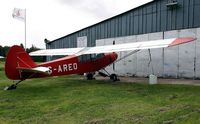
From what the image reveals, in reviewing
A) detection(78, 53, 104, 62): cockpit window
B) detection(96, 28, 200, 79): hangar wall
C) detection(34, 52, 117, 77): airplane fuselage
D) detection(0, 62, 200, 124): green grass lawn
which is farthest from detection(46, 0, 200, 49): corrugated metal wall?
detection(0, 62, 200, 124): green grass lawn

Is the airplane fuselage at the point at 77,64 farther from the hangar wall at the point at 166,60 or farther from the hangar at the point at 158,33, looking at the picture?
the hangar at the point at 158,33

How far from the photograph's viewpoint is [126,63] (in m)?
22.6

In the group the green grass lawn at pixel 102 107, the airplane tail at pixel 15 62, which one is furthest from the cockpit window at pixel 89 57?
the green grass lawn at pixel 102 107

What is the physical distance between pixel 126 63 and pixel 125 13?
3.72 m

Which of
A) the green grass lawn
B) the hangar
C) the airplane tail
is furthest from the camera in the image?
the hangar

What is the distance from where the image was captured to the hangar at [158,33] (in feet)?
58.4

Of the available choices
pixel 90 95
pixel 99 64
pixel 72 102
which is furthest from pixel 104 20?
pixel 72 102

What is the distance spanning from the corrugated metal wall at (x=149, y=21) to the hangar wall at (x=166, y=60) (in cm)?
39

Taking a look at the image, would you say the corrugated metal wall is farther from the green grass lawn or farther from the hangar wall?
the green grass lawn

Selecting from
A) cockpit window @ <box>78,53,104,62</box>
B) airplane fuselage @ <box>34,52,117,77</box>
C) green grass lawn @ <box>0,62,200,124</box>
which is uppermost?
cockpit window @ <box>78,53,104,62</box>

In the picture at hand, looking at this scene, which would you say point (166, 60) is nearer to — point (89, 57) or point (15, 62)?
point (89, 57)

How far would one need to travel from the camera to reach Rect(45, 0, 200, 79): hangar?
701 inches

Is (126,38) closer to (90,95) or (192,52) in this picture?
(192,52)

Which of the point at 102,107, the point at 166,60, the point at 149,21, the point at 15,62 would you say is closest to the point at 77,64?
the point at 15,62
